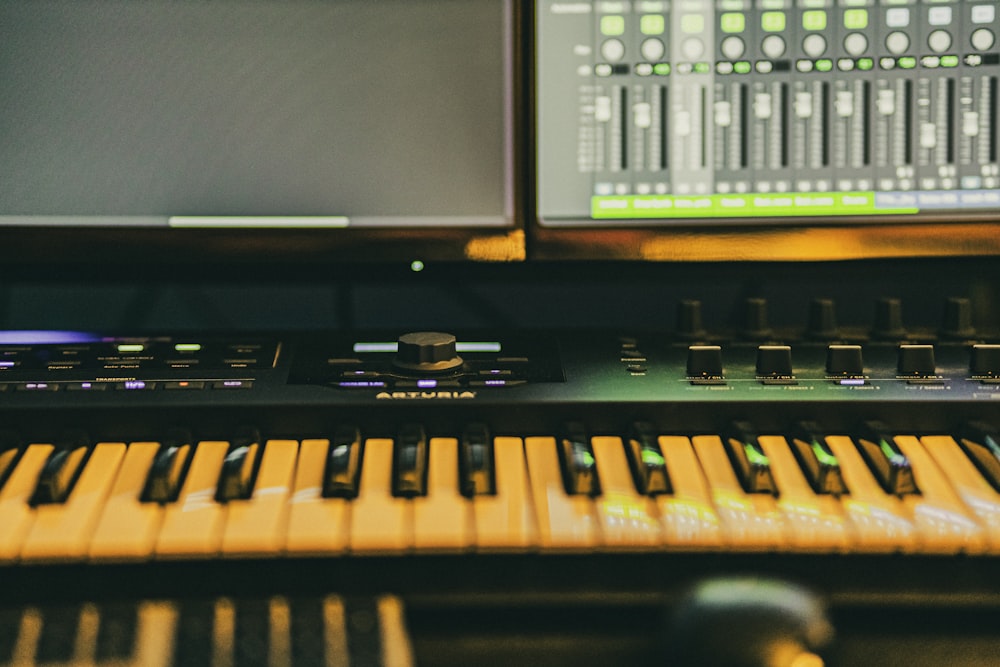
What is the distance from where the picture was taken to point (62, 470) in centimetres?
81

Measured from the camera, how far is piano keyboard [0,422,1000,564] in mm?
745

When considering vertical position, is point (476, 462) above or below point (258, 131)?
below

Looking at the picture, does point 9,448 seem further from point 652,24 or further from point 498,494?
point 652,24

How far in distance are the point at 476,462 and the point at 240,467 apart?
0.20 meters

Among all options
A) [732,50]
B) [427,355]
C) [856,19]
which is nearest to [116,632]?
[427,355]

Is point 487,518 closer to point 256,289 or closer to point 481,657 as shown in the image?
point 481,657

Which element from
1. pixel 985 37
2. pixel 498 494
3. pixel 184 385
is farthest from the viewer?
pixel 985 37

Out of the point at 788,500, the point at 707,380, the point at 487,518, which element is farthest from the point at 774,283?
the point at 487,518

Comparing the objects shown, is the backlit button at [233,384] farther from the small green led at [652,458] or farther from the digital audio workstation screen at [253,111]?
the small green led at [652,458]

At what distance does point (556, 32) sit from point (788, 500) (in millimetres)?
577

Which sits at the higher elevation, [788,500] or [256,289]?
[256,289]

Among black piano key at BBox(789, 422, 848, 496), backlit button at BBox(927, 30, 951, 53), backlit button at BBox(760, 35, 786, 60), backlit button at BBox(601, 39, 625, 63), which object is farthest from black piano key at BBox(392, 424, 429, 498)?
backlit button at BBox(927, 30, 951, 53)

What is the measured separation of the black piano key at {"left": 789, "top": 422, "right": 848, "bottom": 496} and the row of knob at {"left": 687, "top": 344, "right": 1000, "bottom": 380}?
88 mm

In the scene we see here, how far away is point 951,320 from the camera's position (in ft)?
3.58
